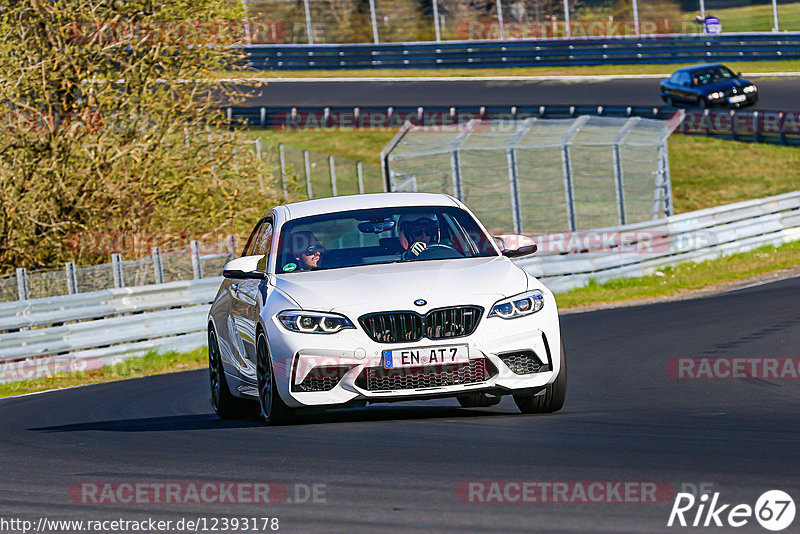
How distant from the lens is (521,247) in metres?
9.26

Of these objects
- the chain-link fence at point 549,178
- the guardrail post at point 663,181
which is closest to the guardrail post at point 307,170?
the chain-link fence at point 549,178

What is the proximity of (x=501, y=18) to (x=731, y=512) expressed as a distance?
4644 centimetres

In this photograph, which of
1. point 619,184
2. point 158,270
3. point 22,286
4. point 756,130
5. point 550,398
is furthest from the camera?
point 756,130

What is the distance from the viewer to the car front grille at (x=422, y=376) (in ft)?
26.4

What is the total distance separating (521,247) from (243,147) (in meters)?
15.3

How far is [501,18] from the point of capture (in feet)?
165

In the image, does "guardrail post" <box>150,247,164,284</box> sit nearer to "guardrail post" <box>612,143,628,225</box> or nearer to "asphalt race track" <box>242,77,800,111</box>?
"guardrail post" <box>612,143,628,225</box>

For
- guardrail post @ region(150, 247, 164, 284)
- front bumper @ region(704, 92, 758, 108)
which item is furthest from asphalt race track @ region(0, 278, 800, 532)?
front bumper @ region(704, 92, 758, 108)

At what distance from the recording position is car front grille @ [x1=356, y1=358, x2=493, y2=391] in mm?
8047

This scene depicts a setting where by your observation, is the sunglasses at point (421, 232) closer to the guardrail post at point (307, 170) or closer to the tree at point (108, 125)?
the tree at point (108, 125)

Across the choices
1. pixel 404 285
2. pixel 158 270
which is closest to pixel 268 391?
pixel 404 285

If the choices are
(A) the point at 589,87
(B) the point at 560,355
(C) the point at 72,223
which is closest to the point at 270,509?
(B) the point at 560,355

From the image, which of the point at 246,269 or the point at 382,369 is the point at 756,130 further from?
the point at 382,369

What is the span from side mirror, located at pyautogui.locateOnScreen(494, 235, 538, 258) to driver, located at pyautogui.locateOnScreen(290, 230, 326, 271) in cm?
125
